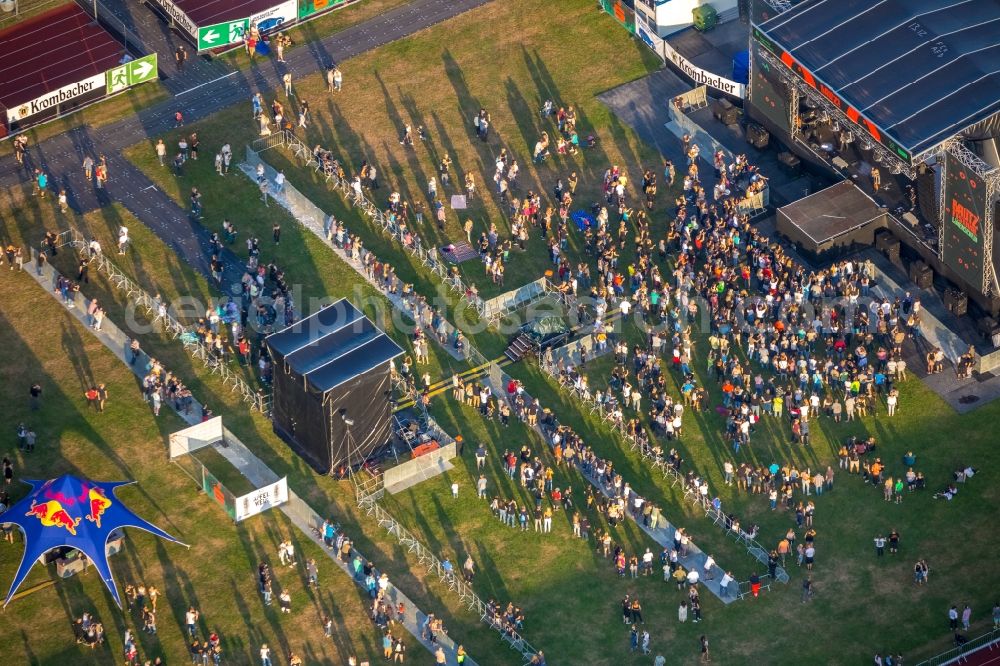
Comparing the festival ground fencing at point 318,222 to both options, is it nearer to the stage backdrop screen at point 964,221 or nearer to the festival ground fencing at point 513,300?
the festival ground fencing at point 513,300

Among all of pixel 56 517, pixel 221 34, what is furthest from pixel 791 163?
pixel 56 517

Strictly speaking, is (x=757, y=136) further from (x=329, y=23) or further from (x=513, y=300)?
(x=329, y=23)

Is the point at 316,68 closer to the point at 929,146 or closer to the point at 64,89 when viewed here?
the point at 64,89

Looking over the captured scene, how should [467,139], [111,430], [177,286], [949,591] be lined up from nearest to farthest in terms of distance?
[949,591] < [111,430] < [177,286] < [467,139]

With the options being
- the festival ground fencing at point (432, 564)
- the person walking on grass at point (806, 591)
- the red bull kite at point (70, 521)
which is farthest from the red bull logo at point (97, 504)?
the person walking on grass at point (806, 591)

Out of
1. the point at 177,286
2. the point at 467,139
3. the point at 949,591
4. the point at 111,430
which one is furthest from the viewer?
the point at 467,139

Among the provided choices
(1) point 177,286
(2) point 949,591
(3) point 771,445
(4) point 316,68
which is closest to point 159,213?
(1) point 177,286

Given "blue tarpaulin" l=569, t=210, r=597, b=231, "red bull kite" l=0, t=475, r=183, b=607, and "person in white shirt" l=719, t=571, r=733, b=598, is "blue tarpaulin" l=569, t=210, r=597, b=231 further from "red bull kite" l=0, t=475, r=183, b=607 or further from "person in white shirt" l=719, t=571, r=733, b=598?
"red bull kite" l=0, t=475, r=183, b=607
